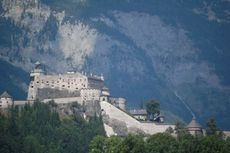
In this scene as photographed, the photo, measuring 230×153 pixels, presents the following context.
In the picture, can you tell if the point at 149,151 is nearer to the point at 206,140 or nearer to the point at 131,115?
the point at 206,140

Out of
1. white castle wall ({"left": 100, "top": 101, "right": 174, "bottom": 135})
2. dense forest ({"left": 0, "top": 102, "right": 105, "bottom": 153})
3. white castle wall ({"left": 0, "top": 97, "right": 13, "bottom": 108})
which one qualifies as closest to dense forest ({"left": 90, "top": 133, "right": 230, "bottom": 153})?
dense forest ({"left": 0, "top": 102, "right": 105, "bottom": 153})

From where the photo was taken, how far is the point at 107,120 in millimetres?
194125

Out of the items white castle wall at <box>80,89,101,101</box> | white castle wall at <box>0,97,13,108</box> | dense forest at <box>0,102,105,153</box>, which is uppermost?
white castle wall at <box>80,89,101,101</box>

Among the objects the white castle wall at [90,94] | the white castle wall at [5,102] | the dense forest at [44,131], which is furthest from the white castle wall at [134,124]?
the white castle wall at [5,102]

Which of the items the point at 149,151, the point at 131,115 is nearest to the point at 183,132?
the point at 131,115

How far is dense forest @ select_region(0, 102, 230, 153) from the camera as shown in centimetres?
16438

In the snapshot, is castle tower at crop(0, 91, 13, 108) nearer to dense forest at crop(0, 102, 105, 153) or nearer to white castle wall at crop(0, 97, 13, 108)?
white castle wall at crop(0, 97, 13, 108)

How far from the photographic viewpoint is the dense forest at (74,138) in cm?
16438

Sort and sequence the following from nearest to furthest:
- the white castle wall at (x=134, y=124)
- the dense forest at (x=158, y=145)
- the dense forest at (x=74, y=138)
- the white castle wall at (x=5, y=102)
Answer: the dense forest at (x=158, y=145) < the dense forest at (x=74, y=138) < the white castle wall at (x=134, y=124) < the white castle wall at (x=5, y=102)

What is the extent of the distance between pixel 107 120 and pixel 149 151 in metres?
29.6

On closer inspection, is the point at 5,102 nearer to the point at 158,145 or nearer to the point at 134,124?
the point at 134,124

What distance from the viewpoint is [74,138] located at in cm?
18250

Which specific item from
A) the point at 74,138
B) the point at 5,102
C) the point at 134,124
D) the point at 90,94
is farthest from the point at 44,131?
the point at 134,124

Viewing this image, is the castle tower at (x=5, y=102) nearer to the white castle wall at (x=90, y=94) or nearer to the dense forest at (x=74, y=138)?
the dense forest at (x=74, y=138)
